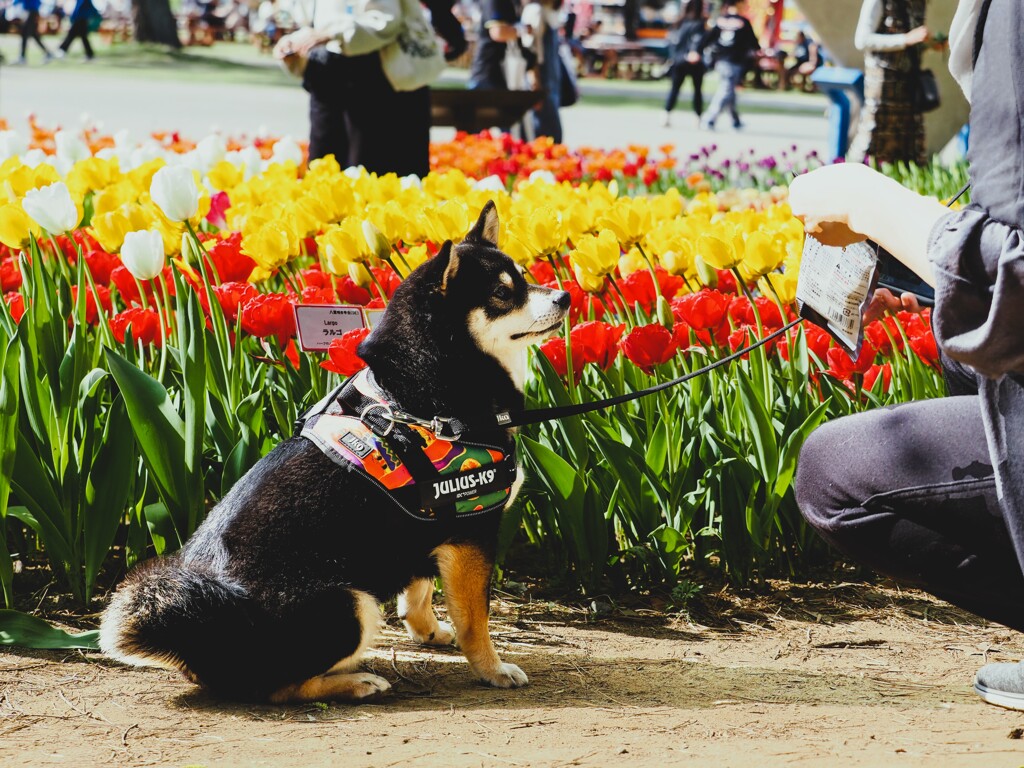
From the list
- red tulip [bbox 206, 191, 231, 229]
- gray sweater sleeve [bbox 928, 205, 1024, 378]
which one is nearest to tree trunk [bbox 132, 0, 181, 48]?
red tulip [bbox 206, 191, 231, 229]

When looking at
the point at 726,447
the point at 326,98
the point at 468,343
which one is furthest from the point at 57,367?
the point at 326,98

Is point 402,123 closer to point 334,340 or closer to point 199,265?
point 199,265

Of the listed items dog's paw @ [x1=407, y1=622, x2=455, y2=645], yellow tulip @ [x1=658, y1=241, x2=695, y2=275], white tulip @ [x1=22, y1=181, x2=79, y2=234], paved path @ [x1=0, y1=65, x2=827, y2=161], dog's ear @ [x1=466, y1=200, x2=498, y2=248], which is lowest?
paved path @ [x1=0, y1=65, x2=827, y2=161]

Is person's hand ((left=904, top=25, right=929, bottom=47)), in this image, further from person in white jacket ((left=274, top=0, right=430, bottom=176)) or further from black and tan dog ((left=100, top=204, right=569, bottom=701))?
black and tan dog ((left=100, top=204, right=569, bottom=701))

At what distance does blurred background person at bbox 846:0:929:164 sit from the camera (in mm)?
9016

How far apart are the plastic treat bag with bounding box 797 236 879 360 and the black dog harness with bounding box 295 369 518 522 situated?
Answer: 72 cm

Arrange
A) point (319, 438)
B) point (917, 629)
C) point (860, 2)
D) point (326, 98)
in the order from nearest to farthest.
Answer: point (319, 438) → point (917, 629) → point (326, 98) → point (860, 2)

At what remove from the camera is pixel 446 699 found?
271 cm

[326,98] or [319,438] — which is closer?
[319,438]

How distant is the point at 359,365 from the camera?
2934 millimetres

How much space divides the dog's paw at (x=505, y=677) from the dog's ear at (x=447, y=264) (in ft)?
2.70

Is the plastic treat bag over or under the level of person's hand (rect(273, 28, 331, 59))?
under

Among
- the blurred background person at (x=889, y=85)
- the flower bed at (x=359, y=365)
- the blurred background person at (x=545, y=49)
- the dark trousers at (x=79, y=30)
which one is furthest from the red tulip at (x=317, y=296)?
the dark trousers at (x=79, y=30)

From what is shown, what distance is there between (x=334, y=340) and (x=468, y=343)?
46 cm
